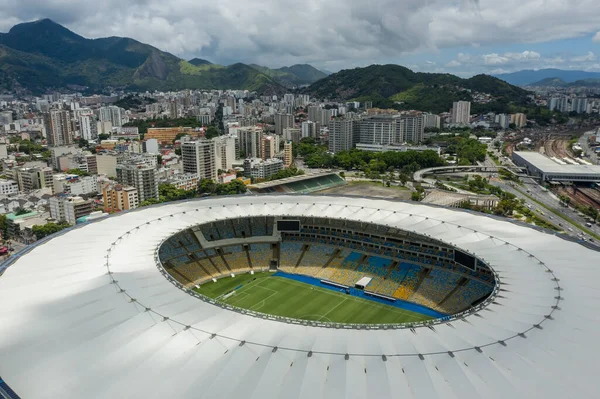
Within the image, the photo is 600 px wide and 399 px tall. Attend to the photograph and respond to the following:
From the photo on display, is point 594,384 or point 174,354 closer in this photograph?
point 594,384

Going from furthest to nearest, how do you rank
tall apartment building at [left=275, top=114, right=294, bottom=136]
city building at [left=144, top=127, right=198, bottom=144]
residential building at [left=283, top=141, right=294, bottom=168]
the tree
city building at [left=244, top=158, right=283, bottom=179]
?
tall apartment building at [left=275, top=114, right=294, bottom=136] < city building at [left=144, top=127, right=198, bottom=144] < residential building at [left=283, top=141, right=294, bottom=168] < city building at [left=244, top=158, right=283, bottom=179] < the tree

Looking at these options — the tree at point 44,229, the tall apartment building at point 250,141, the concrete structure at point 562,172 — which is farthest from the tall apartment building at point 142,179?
the concrete structure at point 562,172

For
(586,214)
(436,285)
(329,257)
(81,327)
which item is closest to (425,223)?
(436,285)

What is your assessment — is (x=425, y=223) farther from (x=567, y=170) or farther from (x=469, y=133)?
(x=469, y=133)

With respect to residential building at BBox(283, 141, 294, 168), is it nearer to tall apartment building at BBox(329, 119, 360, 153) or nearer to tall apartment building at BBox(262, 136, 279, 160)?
tall apartment building at BBox(262, 136, 279, 160)

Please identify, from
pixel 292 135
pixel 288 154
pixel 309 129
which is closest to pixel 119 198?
pixel 288 154

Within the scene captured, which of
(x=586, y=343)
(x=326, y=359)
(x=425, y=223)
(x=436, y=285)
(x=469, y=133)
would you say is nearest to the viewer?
(x=326, y=359)

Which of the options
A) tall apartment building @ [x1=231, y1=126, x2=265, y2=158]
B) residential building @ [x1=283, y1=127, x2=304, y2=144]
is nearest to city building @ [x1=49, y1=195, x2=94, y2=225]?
tall apartment building @ [x1=231, y1=126, x2=265, y2=158]
